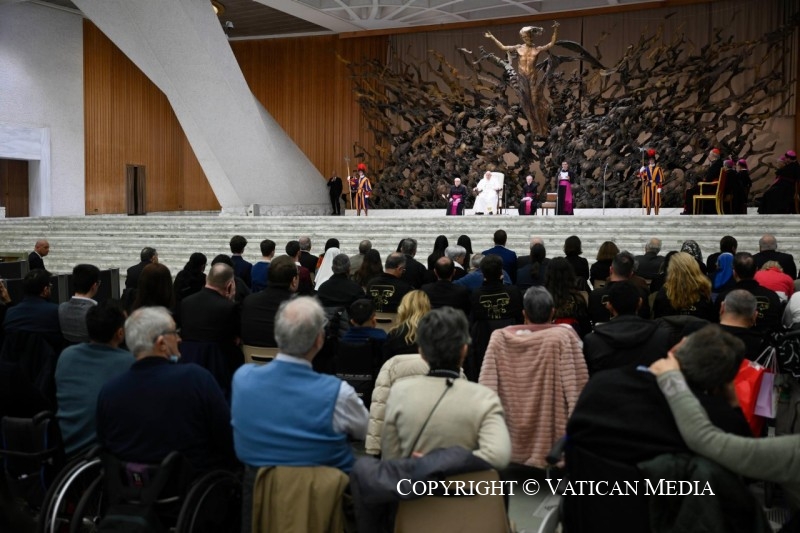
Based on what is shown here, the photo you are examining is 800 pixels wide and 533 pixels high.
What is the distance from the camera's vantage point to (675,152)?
657 inches

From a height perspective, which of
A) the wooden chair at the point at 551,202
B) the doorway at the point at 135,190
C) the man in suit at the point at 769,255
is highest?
the doorway at the point at 135,190

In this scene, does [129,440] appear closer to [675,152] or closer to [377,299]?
[377,299]

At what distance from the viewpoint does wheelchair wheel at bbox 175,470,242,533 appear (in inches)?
97.0

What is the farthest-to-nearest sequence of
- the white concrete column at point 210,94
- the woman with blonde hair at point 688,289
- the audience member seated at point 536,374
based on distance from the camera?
the white concrete column at point 210,94 → the woman with blonde hair at point 688,289 → the audience member seated at point 536,374

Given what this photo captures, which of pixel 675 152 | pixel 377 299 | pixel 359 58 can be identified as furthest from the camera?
pixel 359 58

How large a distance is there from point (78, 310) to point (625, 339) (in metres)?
2.60

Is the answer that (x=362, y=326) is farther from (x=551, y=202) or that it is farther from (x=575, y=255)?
(x=551, y=202)

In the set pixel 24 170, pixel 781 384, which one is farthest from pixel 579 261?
pixel 24 170

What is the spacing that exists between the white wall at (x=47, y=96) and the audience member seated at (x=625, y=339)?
19252mm

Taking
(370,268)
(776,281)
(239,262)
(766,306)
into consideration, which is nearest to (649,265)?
(776,281)

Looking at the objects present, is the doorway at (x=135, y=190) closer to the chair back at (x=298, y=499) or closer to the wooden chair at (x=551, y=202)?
the wooden chair at (x=551, y=202)

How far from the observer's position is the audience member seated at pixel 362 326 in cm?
420

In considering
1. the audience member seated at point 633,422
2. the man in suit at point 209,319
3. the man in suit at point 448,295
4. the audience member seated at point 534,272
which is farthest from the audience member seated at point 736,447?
the audience member seated at point 534,272

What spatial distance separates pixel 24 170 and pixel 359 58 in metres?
10.0
